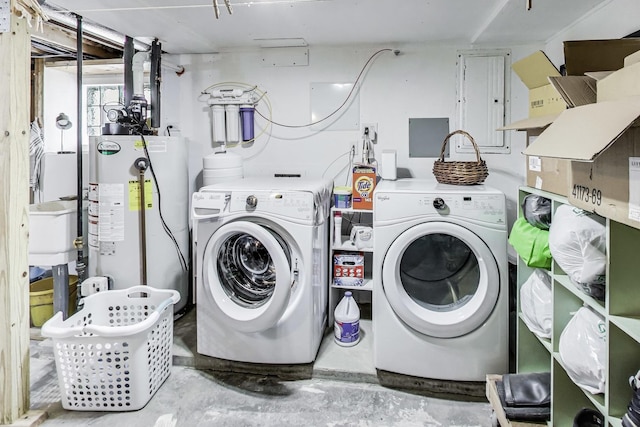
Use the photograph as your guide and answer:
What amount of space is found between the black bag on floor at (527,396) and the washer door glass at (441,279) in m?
0.35

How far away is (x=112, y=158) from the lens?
8.41 ft

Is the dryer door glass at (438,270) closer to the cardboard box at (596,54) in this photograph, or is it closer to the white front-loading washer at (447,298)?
the white front-loading washer at (447,298)

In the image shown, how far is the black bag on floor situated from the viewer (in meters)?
1.63

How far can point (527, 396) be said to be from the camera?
1670 mm

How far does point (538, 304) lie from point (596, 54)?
3.32ft

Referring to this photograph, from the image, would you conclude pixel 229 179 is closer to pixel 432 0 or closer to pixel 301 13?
pixel 301 13

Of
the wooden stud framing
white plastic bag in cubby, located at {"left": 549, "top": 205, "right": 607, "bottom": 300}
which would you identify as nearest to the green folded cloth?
white plastic bag in cubby, located at {"left": 549, "top": 205, "right": 607, "bottom": 300}

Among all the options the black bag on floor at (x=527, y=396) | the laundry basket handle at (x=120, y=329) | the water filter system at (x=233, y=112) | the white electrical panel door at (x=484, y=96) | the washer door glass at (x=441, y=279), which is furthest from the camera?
the water filter system at (x=233, y=112)

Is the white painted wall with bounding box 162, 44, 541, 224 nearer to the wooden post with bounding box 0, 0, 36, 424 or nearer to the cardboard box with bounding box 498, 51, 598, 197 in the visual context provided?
the cardboard box with bounding box 498, 51, 598, 197

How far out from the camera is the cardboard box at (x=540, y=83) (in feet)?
5.70

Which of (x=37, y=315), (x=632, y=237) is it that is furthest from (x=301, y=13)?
(x=37, y=315)

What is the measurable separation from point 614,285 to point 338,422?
132 centimetres

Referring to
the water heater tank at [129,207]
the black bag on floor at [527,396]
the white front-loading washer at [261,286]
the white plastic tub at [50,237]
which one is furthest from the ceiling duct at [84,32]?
the black bag on floor at [527,396]

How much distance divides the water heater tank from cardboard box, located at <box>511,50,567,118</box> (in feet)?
6.90
